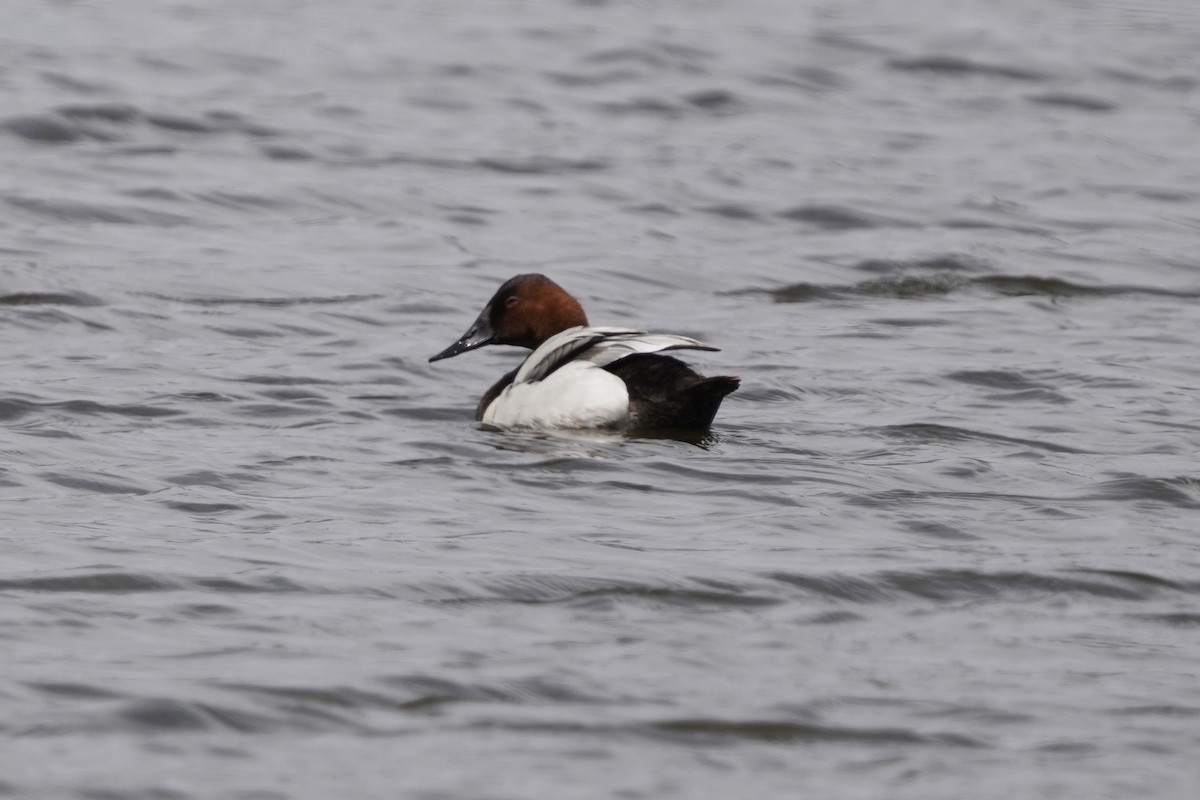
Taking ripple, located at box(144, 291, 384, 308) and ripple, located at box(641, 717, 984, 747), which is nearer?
ripple, located at box(641, 717, 984, 747)

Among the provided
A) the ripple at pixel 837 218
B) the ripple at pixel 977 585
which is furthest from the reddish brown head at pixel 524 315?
the ripple at pixel 837 218

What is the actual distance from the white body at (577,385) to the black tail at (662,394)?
48 mm

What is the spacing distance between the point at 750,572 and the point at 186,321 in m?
5.29

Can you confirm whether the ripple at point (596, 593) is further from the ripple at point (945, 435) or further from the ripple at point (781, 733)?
the ripple at point (945, 435)

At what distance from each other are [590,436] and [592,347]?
39 centimetres

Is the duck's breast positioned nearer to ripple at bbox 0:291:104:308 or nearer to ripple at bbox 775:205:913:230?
ripple at bbox 0:291:104:308

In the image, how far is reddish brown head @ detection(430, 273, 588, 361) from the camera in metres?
9.56

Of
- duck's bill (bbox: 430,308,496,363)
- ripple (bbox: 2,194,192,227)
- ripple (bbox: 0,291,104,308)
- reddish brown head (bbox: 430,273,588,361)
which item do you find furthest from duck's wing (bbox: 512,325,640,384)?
ripple (bbox: 2,194,192,227)

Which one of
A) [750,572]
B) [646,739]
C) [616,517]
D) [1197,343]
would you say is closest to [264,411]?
[616,517]

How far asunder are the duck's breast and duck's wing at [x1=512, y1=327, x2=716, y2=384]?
4 cm

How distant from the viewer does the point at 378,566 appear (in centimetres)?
642

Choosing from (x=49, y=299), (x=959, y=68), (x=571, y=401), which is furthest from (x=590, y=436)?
(x=959, y=68)

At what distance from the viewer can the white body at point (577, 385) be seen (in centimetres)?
861

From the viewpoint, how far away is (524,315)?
9.59m
